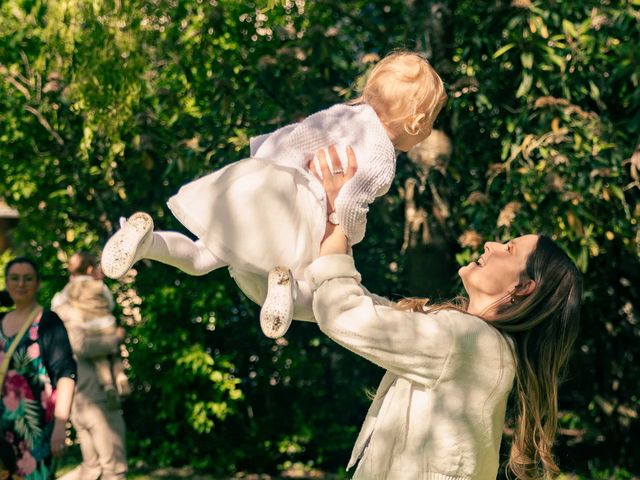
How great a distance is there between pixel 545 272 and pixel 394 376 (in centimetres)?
50

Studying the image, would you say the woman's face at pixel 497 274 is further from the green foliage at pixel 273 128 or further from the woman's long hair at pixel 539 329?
the green foliage at pixel 273 128

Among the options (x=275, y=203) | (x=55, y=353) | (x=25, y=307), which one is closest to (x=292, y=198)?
(x=275, y=203)

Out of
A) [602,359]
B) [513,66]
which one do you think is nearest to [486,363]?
[513,66]

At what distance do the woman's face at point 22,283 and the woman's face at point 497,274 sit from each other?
3.04 meters

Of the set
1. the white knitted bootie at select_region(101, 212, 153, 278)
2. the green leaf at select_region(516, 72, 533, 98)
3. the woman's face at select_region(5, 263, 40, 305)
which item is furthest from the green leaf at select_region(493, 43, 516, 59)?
the white knitted bootie at select_region(101, 212, 153, 278)

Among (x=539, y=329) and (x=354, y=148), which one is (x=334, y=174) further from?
(x=539, y=329)

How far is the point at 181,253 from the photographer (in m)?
3.17

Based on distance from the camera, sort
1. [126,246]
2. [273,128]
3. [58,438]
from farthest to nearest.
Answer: [273,128], [58,438], [126,246]

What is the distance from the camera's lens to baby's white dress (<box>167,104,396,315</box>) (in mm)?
3086

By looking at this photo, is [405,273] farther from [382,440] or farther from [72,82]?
[382,440]

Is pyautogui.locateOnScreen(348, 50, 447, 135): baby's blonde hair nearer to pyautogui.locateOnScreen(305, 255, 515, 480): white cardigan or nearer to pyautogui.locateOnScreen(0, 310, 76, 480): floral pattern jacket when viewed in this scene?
pyautogui.locateOnScreen(305, 255, 515, 480): white cardigan

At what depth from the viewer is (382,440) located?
305 centimetres

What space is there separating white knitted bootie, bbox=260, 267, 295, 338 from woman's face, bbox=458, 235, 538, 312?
1.89ft

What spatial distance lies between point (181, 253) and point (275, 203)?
A: 0.31 meters
